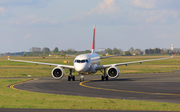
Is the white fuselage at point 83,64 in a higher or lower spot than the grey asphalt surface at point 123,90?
higher

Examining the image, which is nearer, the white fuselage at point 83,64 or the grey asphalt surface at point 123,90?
the grey asphalt surface at point 123,90

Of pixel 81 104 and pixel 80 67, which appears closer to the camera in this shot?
pixel 81 104

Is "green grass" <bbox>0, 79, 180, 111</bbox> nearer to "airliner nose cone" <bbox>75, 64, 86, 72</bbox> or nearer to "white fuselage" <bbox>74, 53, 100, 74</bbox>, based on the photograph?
"airliner nose cone" <bbox>75, 64, 86, 72</bbox>

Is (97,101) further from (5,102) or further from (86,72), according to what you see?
(86,72)

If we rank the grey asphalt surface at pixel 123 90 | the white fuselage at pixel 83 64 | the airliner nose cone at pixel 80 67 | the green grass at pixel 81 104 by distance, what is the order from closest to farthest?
the green grass at pixel 81 104 → the grey asphalt surface at pixel 123 90 → the airliner nose cone at pixel 80 67 → the white fuselage at pixel 83 64

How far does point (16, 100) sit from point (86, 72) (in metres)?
19.7

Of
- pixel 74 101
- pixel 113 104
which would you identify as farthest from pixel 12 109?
pixel 113 104

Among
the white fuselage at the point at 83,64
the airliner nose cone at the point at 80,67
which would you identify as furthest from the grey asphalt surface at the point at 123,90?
the white fuselage at the point at 83,64

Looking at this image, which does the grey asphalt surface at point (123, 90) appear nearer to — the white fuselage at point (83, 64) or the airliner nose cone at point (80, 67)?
the airliner nose cone at point (80, 67)

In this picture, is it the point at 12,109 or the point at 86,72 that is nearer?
the point at 12,109

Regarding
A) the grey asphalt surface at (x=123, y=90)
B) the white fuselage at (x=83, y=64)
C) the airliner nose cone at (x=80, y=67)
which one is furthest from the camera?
the white fuselage at (x=83, y=64)

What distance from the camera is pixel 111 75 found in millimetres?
44031

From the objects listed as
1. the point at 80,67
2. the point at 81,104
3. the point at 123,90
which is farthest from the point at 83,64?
the point at 81,104

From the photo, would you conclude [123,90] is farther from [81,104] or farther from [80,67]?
[80,67]
